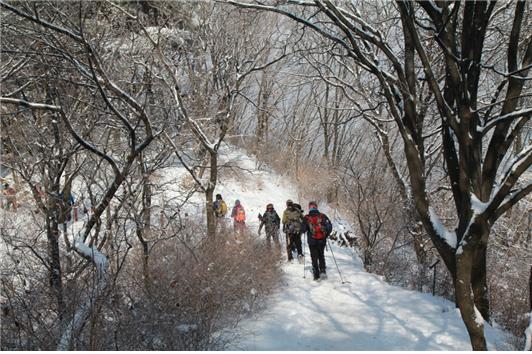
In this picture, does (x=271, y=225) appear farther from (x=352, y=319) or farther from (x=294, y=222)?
(x=352, y=319)

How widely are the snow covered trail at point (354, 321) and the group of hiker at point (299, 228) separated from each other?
2.03 feet

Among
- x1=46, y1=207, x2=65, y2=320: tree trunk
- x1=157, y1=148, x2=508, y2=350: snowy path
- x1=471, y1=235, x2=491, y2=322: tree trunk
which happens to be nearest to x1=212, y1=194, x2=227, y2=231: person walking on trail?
x1=157, y1=148, x2=508, y2=350: snowy path

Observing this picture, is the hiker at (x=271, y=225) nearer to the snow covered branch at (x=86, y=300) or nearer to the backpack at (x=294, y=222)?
the backpack at (x=294, y=222)

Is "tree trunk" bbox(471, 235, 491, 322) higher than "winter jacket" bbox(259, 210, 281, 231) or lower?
lower

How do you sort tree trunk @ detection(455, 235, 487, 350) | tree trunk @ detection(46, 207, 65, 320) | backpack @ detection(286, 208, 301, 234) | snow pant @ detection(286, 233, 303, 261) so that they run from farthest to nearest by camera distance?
1. snow pant @ detection(286, 233, 303, 261)
2. backpack @ detection(286, 208, 301, 234)
3. tree trunk @ detection(46, 207, 65, 320)
4. tree trunk @ detection(455, 235, 487, 350)

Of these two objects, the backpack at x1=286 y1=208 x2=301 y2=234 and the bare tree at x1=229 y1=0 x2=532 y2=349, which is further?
the backpack at x1=286 y1=208 x2=301 y2=234

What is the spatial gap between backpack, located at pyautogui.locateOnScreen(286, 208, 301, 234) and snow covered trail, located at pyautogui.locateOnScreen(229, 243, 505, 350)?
167 cm

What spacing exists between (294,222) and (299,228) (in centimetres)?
23

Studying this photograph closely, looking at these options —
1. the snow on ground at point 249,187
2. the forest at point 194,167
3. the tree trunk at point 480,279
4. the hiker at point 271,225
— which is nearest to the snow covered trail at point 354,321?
the forest at point 194,167

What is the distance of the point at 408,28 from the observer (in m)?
5.24

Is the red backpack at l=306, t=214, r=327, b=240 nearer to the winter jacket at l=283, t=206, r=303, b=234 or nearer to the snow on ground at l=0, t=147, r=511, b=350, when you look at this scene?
the snow on ground at l=0, t=147, r=511, b=350

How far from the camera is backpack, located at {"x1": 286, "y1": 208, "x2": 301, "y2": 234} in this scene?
11.3 m

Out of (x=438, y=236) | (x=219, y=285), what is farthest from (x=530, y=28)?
(x=219, y=285)

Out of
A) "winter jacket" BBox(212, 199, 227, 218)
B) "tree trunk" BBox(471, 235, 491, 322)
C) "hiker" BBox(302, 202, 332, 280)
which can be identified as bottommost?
"tree trunk" BBox(471, 235, 491, 322)
